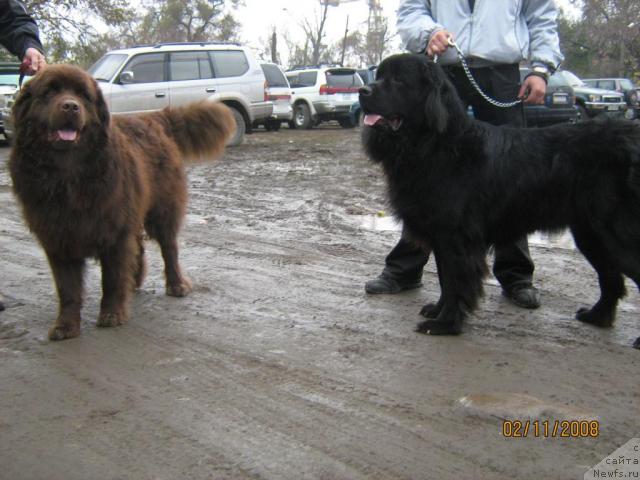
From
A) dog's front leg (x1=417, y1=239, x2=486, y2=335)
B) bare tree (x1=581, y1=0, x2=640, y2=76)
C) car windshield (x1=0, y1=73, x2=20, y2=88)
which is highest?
bare tree (x1=581, y1=0, x2=640, y2=76)

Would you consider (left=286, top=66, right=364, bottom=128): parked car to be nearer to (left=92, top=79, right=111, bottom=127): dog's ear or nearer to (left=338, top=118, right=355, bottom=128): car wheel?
(left=338, top=118, right=355, bottom=128): car wheel

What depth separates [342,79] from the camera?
23.4m

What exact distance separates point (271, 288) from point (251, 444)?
7.36 ft

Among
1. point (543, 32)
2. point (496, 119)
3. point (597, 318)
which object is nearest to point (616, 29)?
point (543, 32)

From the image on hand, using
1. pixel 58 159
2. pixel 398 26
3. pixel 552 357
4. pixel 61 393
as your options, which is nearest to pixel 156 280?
pixel 58 159

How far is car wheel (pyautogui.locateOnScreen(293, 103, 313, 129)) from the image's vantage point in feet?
76.6

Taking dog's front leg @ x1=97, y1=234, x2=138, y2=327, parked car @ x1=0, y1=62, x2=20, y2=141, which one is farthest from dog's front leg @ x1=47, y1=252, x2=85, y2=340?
parked car @ x1=0, y1=62, x2=20, y2=141

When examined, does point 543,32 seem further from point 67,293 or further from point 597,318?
point 67,293

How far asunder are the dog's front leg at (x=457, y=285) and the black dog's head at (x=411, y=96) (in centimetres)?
72

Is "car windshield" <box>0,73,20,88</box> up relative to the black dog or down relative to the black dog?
up

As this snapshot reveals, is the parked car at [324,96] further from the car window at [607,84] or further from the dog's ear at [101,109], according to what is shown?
the dog's ear at [101,109]

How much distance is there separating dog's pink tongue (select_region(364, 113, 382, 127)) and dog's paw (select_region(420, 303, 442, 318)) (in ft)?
3.89

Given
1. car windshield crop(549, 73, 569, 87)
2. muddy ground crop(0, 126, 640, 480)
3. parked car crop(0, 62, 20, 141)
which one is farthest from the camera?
car windshield crop(549, 73, 569, 87)
